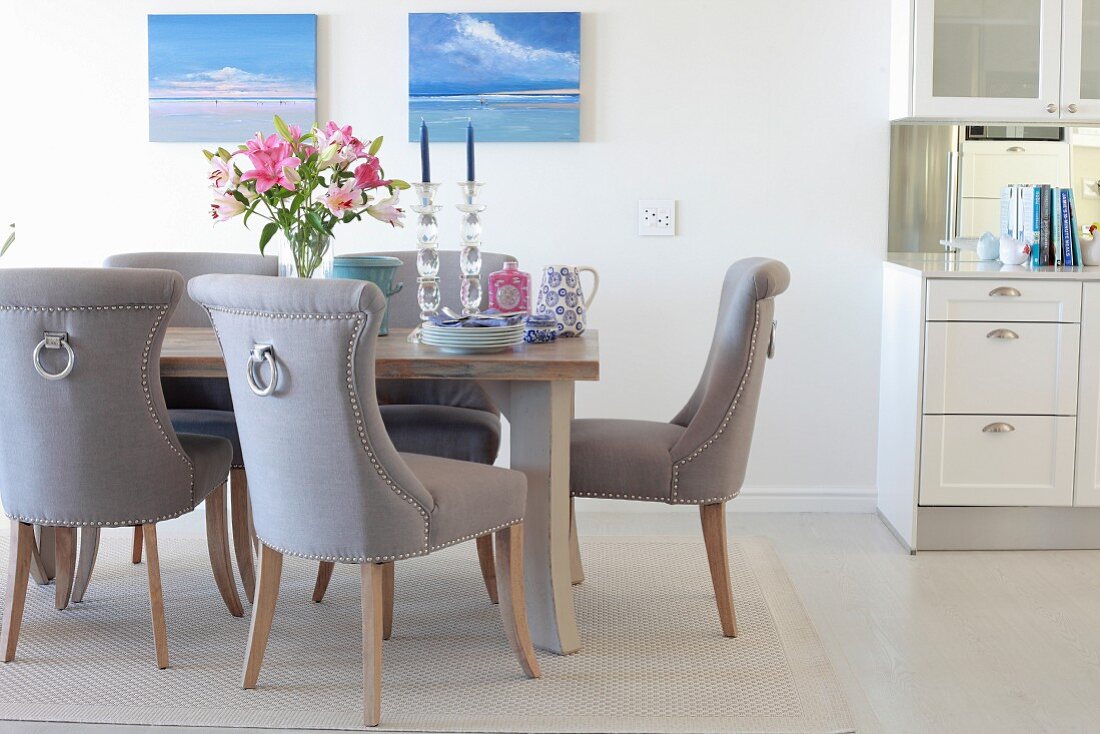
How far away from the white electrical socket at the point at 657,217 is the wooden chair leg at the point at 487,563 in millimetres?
1263

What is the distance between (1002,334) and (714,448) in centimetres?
118

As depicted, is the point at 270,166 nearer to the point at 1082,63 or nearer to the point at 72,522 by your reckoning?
the point at 72,522

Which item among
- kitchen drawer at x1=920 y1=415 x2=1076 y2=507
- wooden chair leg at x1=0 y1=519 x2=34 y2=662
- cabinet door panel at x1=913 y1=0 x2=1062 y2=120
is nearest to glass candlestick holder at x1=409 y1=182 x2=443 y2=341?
wooden chair leg at x1=0 y1=519 x2=34 y2=662

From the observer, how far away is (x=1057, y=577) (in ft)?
10.6

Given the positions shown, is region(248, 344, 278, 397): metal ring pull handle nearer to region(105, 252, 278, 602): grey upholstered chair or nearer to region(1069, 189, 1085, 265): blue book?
region(105, 252, 278, 602): grey upholstered chair

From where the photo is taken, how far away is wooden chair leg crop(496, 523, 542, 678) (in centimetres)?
242

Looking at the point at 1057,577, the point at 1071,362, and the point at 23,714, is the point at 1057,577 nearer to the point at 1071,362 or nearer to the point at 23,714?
the point at 1071,362

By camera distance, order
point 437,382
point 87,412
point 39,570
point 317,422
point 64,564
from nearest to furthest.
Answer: point 317,422, point 87,412, point 64,564, point 39,570, point 437,382

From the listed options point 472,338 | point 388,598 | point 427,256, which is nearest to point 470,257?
point 427,256

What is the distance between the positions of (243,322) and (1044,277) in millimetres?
2217

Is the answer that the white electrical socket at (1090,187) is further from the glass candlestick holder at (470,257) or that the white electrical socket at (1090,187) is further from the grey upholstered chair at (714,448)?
the glass candlestick holder at (470,257)

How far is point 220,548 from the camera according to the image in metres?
2.81

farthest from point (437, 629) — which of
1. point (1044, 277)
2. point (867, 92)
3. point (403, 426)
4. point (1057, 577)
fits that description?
point (867, 92)

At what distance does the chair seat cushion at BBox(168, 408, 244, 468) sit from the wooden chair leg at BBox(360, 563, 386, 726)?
84 cm
